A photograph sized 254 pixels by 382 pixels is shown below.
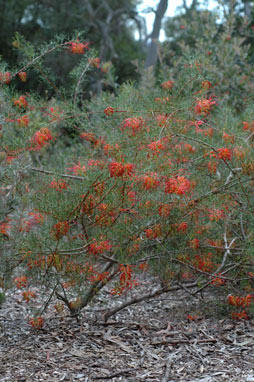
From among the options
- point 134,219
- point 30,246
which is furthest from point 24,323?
point 134,219

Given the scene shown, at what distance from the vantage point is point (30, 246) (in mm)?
3252

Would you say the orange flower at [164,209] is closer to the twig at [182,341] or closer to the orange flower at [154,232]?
the orange flower at [154,232]

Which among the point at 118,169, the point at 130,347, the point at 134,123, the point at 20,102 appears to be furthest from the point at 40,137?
the point at 130,347

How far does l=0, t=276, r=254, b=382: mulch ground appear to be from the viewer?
10.2ft

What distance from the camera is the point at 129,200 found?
3.23 m

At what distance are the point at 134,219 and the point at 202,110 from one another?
910 millimetres

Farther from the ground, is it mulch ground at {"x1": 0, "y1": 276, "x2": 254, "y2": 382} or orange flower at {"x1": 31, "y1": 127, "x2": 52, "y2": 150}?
orange flower at {"x1": 31, "y1": 127, "x2": 52, "y2": 150}

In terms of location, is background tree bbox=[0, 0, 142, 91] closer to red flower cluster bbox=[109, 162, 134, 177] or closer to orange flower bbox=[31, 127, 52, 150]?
orange flower bbox=[31, 127, 52, 150]

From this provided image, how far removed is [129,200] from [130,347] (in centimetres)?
111

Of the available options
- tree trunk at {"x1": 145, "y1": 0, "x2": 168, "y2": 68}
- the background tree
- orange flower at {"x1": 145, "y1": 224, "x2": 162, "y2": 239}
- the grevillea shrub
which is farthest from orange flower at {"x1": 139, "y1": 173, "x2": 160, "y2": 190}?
the background tree

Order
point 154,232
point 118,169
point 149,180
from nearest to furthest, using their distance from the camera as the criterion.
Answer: point 118,169
point 149,180
point 154,232

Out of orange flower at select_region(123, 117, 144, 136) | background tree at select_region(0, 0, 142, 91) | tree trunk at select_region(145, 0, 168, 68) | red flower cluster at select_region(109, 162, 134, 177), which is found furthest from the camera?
background tree at select_region(0, 0, 142, 91)

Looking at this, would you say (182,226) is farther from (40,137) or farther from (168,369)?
(40,137)

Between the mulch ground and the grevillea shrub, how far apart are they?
0.62 ft
